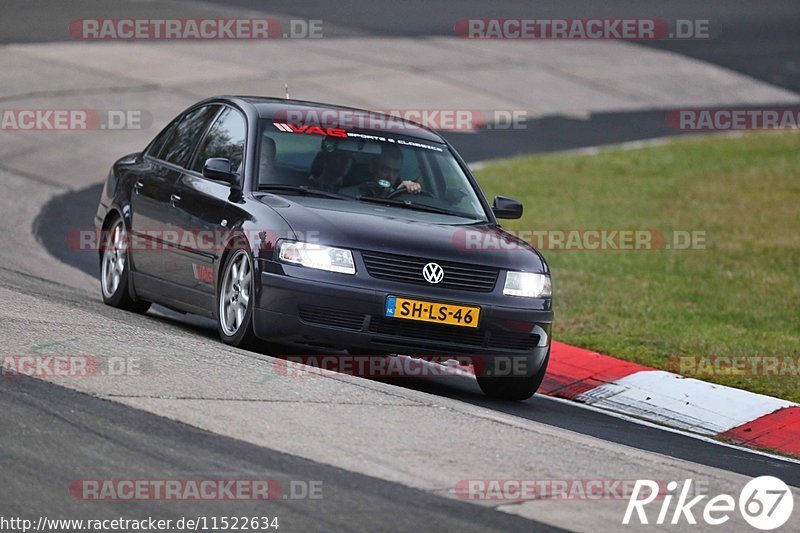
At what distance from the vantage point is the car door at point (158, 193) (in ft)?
33.9

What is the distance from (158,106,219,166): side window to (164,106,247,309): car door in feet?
0.65

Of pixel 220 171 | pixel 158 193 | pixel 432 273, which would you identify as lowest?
pixel 432 273

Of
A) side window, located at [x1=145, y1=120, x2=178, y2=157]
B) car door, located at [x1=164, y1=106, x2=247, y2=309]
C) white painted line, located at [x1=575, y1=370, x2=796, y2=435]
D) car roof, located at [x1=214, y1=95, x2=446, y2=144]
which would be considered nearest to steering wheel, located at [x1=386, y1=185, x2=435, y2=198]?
car roof, located at [x1=214, y1=95, x2=446, y2=144]

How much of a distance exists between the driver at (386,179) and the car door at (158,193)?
1.43 m

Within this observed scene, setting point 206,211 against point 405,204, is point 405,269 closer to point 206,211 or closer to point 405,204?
point 405,204

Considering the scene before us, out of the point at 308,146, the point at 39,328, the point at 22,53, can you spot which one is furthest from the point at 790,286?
the point at 22,53

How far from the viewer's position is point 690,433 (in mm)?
9609

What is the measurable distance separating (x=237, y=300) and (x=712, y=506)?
357 cm

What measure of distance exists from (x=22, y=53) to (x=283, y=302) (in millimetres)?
16805

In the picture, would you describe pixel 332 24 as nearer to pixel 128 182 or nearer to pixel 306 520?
pixel 128 182

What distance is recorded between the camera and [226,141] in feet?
33.2

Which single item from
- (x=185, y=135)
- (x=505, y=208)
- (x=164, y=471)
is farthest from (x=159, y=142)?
(x=164, y=471)

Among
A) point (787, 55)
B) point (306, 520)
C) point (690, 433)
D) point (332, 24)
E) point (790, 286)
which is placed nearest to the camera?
point (306, 520)

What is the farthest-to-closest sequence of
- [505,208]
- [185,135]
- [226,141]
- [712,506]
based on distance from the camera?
[185,135] < [505,208] < [226,141] < [712,506]
